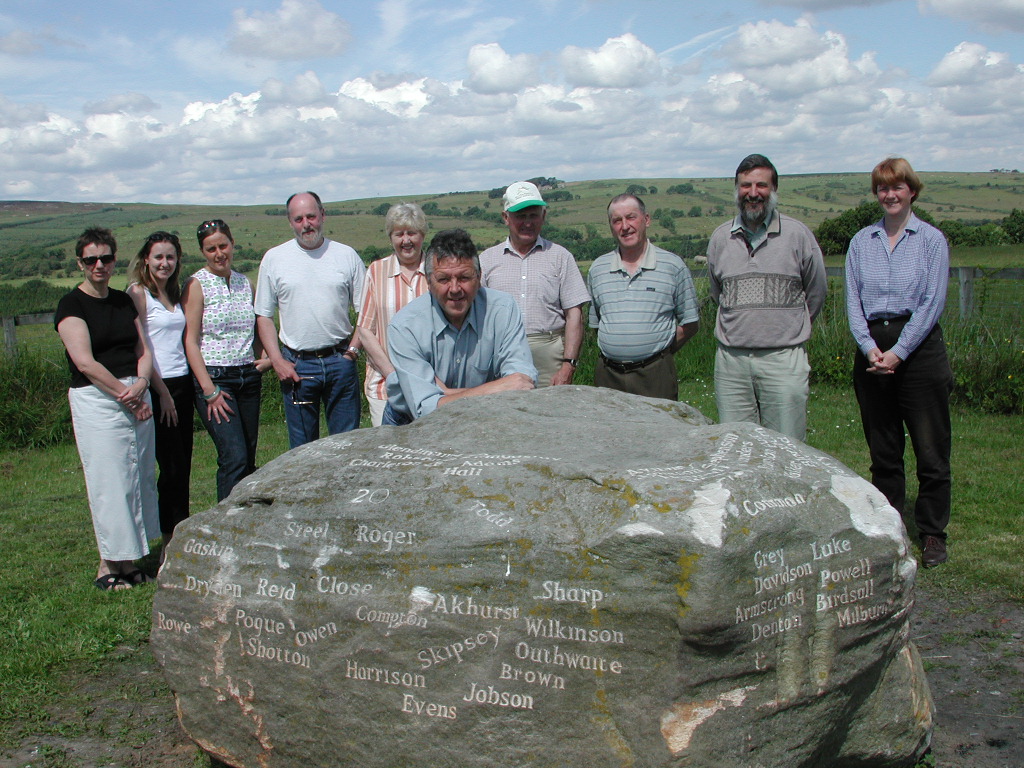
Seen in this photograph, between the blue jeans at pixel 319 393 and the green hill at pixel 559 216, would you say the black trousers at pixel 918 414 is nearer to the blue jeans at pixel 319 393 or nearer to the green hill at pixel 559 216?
the blue jeans at pixel 319 393

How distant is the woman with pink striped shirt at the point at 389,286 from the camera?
5.38 metres

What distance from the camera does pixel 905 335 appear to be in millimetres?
5098

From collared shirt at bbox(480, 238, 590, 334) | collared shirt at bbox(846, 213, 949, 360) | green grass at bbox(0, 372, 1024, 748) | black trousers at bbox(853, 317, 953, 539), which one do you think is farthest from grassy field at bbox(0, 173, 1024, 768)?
collared shirt at bbox(480, 238, 590, 334)

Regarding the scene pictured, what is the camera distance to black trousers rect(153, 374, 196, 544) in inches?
222

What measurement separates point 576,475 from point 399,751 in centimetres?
121

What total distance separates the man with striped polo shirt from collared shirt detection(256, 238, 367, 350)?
1.69 metres

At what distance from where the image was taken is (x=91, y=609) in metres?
5.11

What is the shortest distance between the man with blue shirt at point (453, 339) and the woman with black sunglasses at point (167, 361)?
1.91 meters

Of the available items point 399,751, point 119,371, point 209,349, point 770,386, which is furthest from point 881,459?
point 119,371

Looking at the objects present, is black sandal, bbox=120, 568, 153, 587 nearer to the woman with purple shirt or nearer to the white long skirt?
the white long skirt

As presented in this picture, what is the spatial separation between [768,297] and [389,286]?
93.4 inches

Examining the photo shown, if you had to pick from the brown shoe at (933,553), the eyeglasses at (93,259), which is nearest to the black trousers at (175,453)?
the eyeglasses at (93,259)

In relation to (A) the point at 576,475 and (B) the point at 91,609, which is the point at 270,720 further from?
(B) the point at 91,609

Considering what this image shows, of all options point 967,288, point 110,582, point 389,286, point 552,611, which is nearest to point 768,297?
point 389,286
